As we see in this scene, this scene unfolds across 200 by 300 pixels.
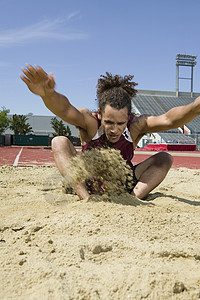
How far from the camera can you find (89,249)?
145 cm

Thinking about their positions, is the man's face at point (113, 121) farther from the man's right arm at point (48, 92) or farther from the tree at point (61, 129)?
the tree at point (61, 129)

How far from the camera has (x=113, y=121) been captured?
2.48 metres

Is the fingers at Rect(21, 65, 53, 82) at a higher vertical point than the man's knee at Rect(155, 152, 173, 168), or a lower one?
higher

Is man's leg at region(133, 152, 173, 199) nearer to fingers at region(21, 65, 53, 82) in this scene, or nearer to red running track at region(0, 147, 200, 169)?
fingers at region(21, 65, 53, 82)

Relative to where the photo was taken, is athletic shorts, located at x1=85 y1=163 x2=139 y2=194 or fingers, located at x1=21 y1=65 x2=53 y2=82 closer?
fingers, located at x1=21 y1=65 x2=53 y2=82

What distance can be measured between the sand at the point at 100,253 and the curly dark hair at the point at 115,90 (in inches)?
35.4

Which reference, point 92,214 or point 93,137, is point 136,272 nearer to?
point 92,214

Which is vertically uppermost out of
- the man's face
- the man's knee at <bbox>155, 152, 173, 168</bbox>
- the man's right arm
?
the man's right arm

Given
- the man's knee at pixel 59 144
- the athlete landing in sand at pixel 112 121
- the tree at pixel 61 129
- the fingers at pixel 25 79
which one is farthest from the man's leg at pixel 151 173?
the tree at pixel 61 129

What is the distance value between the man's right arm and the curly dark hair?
324 mm

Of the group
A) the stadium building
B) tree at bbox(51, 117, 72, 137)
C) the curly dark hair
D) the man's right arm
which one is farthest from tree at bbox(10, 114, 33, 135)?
the man's right arm

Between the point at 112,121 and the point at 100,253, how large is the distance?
1292 mm

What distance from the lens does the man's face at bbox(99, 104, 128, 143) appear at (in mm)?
2473

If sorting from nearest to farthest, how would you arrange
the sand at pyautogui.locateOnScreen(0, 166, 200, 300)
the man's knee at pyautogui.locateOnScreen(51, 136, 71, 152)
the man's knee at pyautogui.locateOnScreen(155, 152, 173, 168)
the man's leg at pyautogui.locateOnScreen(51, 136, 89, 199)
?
the sand at pyautogui.locateOnScreen(0, 166, 200, 300), the man's leg at pyautogui.locateOnScreen(51, 136, 89, 199), the man's knee at pyautogui.locateOnScreen(51, 136, 71, 152), the man's knee at pyautogui.locateOnScreen(155, 152, 173, 168)
